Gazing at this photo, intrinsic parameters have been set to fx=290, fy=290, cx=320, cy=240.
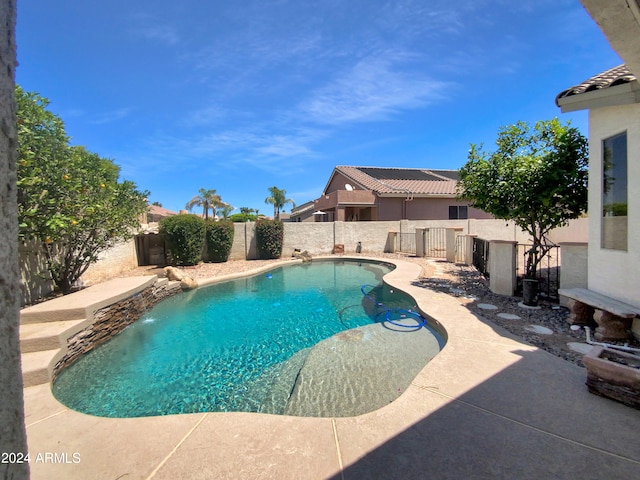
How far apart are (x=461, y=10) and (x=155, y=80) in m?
9.63

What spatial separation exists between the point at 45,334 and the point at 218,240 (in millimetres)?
10735

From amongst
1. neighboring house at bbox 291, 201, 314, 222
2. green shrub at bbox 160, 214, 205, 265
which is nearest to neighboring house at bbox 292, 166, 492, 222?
neighboring house at bbox 291, 201, 314, 222

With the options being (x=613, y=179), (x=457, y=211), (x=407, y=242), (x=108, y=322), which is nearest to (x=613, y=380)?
(x=613, y=179)

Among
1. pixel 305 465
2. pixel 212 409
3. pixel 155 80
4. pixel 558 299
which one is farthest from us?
pixel 155 80

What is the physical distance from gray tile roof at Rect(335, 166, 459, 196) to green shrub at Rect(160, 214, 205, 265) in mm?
13223

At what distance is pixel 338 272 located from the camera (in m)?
14.2

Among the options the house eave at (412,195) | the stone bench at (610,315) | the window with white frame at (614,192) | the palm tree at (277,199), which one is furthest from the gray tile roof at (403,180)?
the palm tree at (277,199)

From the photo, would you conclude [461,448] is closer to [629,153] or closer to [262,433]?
[262,433]

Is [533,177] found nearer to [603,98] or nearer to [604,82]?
[603,98]

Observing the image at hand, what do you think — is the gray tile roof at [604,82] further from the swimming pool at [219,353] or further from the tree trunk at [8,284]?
the tree trunk at [8,284]

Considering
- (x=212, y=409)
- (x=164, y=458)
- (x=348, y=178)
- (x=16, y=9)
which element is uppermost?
(x=348, y=178)

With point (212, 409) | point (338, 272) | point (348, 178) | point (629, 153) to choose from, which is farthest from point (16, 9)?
point (348, 178)

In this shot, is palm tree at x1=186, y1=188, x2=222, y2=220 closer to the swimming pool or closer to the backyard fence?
the backyard fence

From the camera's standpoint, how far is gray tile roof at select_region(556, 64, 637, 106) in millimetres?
4449
